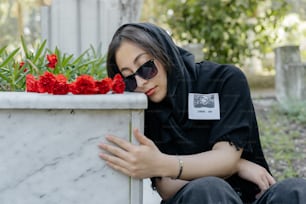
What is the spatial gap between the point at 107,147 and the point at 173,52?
42cm

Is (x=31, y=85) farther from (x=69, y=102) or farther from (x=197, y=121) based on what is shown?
(x=197, y=121)

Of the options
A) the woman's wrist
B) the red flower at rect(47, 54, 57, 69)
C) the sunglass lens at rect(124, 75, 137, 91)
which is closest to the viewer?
the woman's wrist

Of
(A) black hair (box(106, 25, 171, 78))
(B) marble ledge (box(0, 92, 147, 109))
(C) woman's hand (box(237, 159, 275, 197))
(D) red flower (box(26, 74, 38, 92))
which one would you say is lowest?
(C) woman's hand (box(237, 159, 275, 197))

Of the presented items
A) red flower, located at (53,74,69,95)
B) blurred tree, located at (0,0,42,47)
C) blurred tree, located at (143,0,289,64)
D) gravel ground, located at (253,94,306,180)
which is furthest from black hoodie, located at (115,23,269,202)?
blurred tree, located at (0,0,42,47)

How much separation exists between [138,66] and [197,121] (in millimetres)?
294

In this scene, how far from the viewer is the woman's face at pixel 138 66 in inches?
76.4

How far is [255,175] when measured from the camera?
6.73ft

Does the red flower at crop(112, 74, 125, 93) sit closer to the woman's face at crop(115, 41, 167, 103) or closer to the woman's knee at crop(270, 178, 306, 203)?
the woman's face at crop(115, 41, 167, 103)

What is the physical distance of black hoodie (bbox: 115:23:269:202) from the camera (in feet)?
6.48

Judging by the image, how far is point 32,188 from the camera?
189cm

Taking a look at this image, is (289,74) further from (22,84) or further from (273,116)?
(22,84)

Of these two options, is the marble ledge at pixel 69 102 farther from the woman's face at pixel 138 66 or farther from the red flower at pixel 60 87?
the woman's face at pixel 138 66

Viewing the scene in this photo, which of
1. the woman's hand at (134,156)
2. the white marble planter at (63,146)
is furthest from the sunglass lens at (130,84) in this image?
the woman's hand at (134,156)

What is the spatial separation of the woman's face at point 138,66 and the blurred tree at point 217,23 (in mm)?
5578
